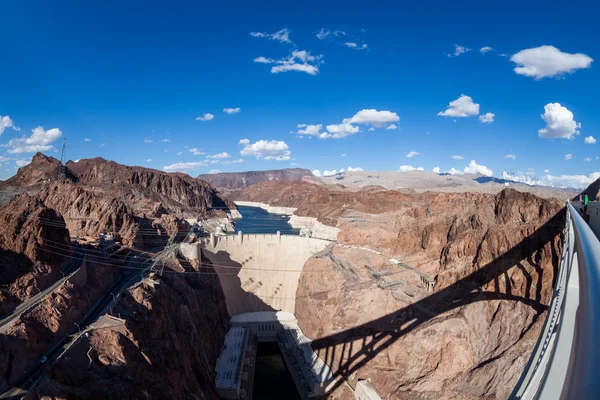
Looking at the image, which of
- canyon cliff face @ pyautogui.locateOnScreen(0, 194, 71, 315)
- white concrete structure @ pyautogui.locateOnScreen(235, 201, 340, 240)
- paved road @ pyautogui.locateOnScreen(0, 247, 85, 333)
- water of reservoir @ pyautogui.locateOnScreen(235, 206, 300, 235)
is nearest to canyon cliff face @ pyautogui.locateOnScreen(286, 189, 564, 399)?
white concrete structure @ pyautogui.locateOnScreen(235, 201, 340, 240)

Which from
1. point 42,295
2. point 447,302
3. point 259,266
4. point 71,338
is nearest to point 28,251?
point 42,295

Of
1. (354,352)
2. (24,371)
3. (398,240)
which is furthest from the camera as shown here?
(398,240)

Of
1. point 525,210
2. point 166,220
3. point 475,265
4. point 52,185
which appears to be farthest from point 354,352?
point 52,185

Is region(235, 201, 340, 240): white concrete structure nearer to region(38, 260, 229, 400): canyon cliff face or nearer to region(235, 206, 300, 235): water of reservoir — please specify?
region(235, 206, 300, 235): water of reservoir

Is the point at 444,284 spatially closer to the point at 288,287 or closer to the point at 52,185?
the point at 288,287

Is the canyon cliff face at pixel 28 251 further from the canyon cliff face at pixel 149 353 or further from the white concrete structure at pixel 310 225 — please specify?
the white concrete structure at pixel 310 225

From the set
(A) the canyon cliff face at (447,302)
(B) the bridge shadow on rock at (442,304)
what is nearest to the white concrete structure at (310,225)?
(A) the canyon cliff face at (447,302)

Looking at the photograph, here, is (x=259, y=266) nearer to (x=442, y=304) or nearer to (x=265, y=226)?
(x=442, y=304)
